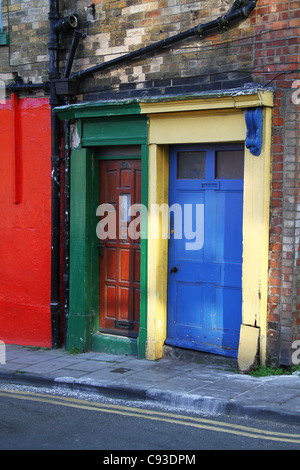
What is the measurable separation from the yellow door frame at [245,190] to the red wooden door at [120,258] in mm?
471

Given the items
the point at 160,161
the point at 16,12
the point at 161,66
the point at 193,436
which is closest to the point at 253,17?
the point at 161,66

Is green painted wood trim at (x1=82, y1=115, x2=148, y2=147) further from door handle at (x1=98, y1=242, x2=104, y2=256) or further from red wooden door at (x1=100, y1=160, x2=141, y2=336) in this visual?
door handle at (x1=98, y1=242, x2=104, y2=256)

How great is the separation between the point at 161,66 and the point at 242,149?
152 cm

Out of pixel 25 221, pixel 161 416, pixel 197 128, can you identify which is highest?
pixel 197 128

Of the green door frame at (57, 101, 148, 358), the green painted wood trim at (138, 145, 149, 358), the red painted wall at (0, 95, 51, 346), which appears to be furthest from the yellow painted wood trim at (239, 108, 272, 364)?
the red painted wall at (0, 95, 51, 346)

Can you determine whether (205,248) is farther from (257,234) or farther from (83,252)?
(83,252)

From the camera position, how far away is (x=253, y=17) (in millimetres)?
7594

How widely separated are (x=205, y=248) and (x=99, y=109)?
7.37 feet

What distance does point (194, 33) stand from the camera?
799 centimetres

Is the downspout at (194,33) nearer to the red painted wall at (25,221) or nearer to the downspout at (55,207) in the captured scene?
the downspout at (55,207)

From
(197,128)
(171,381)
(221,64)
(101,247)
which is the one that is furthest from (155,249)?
(221,64)

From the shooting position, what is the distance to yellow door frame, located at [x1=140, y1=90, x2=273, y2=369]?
7.43 m

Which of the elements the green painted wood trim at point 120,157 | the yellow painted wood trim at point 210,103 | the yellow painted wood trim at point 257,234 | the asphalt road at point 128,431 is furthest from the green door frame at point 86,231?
the asphalt road at point 128,431

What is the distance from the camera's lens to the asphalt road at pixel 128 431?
17.9 feet
